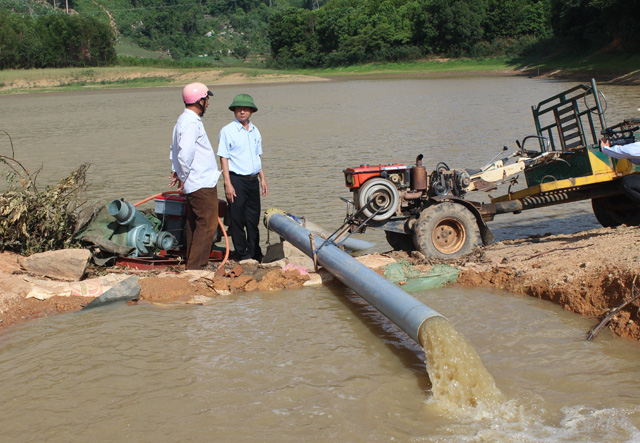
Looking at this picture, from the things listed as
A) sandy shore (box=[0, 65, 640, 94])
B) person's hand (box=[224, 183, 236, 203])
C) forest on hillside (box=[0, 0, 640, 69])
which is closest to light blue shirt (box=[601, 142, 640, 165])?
person's hand (box=[224, 183, 236, 203])

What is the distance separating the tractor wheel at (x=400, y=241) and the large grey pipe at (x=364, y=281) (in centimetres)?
135

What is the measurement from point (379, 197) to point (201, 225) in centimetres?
205

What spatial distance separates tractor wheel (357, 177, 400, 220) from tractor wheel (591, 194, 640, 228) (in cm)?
314

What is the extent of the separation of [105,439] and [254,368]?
134cm

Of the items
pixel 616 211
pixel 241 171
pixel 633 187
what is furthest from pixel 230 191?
pixel 616 211

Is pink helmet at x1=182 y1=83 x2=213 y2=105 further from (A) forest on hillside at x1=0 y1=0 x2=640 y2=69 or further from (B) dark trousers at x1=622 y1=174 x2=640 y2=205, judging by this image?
(A) forest on hillside at x1=0 y1=0 x2=640 y2=69

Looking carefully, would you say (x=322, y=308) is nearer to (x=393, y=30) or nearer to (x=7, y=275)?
(x=7, y=275)

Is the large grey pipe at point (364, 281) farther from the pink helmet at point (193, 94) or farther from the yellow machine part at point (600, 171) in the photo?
the yellow machine part at point (600, 171)

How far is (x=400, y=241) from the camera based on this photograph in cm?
856

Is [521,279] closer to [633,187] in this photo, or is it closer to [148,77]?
[633,187]

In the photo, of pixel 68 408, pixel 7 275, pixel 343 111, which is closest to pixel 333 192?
pixel 7 275

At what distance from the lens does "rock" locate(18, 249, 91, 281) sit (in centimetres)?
713

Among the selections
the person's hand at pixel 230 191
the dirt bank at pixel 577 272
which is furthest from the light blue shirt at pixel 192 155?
the dirt bank at pixel 577 272

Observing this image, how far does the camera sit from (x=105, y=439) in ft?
14.1
